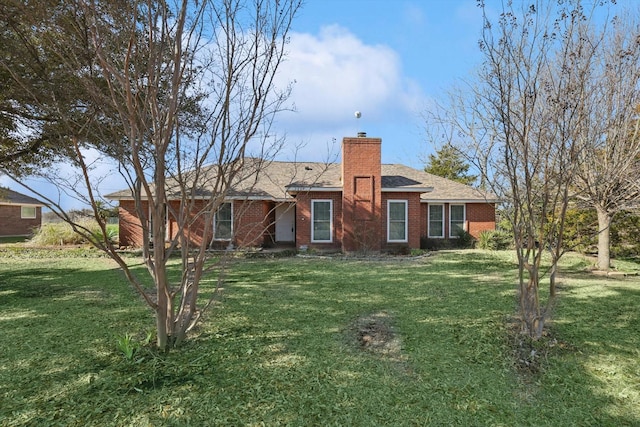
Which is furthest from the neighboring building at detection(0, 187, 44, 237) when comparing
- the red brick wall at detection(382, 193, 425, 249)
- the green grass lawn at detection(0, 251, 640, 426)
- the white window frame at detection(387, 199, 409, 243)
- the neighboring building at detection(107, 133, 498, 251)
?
the green grass lawn at detection(0, 251, 640, 426)

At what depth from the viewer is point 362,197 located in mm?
14250

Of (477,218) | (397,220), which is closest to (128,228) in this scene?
(397,220)

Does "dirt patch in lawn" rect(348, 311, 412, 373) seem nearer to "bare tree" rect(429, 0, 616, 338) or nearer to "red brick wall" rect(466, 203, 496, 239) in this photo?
"bare tree" rect(429, 0, 616, 338)

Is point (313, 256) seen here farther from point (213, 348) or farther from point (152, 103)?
point (152, 103)

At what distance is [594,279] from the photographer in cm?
859

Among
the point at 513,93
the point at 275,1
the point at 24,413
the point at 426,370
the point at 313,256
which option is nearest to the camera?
the point at 24,413

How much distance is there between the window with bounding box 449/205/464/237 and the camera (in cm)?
1688

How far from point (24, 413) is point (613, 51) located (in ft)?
40.2

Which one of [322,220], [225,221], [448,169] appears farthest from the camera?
[448,169]

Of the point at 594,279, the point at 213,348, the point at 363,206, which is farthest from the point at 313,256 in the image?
the point at 213,348

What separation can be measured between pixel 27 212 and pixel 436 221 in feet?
103

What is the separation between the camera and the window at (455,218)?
55.4 feet

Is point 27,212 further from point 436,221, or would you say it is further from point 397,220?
point 436,221

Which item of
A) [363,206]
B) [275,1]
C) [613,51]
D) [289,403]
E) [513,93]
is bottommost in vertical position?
[289,403]
